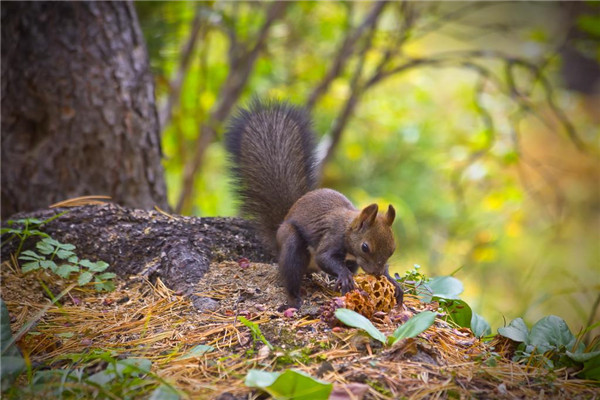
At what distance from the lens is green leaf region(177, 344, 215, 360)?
4.61ft

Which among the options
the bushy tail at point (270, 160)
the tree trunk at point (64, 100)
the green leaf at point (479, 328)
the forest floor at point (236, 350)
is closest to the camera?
the forest floor at point (236, 350)

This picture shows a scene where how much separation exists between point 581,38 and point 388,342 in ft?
10.9

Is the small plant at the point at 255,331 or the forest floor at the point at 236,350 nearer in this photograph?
the forest floor at the point at 236,350

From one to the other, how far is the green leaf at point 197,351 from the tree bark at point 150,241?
1.36 ft

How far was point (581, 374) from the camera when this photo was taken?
4.75 feet

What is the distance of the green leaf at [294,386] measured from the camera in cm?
118

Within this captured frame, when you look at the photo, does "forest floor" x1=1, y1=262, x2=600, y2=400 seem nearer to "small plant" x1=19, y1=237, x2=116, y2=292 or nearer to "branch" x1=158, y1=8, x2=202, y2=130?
"small plant" x1=19, y1=237, x2=116, y2=292

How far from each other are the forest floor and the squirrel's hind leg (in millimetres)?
42

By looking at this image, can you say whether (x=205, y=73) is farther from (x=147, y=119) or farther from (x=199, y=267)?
(x=199, y=267)

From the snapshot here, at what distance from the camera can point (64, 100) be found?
2.52 meters

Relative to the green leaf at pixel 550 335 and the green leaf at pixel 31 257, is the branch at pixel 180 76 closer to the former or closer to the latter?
the green leaf at pixel 31 257

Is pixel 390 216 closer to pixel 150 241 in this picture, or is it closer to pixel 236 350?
pixel 236 350

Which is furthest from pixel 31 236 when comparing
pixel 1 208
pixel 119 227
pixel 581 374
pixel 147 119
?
pixel 581 374

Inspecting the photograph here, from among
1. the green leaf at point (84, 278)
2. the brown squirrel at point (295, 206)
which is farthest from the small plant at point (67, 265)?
the brown squirrel at point (295, 206)
